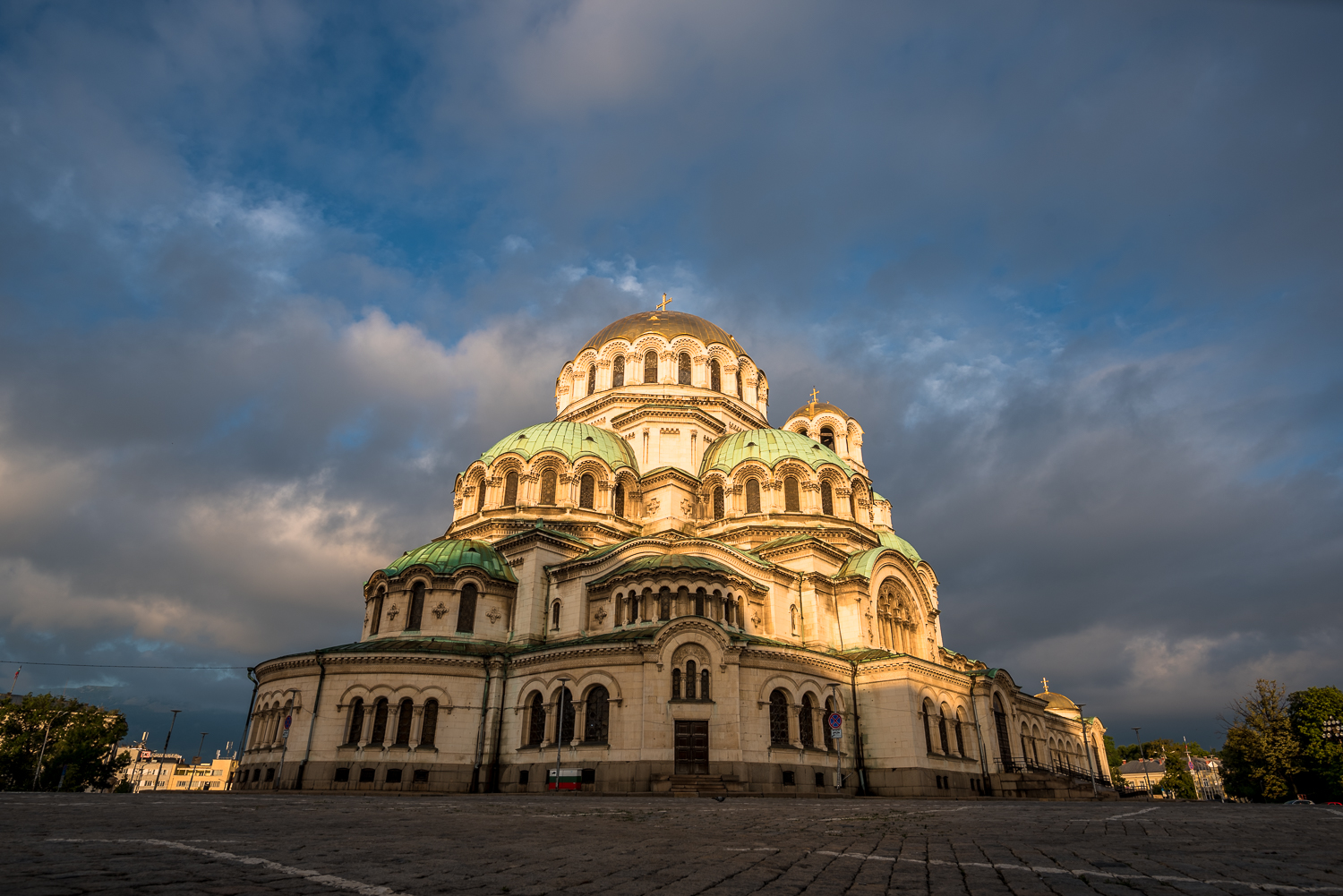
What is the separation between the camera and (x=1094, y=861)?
8.02 meters

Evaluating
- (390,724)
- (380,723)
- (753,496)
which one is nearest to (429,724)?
(390,724)

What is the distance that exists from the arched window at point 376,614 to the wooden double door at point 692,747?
15.9m

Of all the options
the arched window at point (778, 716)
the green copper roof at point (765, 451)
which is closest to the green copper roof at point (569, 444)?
the green copper roof at point (765, 451)

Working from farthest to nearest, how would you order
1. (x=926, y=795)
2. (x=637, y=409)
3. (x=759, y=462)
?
(x=637, y=409)
(x=759, y=462)
(x=926, y=795)

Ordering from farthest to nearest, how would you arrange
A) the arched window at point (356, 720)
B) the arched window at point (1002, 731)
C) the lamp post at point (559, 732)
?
the arched window at point (1002, 731) < the arched window at point (356, 720) < the lamp post at point (559, 732)

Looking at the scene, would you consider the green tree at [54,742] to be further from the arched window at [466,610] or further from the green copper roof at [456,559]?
the arched window at [466,610]

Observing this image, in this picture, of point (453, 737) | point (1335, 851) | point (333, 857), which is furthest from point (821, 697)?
point (333, 857)

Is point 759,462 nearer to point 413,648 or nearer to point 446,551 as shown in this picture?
point 446,551

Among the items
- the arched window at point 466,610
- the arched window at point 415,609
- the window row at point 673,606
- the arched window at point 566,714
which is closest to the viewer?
the arched window at point 566,714

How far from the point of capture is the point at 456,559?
1471 inches

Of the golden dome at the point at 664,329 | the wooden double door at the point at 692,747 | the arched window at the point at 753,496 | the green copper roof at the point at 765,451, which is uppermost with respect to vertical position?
the golden dome at the point at 664,329

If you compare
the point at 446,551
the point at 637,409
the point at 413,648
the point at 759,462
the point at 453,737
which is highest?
the point at 637,409

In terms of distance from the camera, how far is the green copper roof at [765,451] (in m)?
42.5

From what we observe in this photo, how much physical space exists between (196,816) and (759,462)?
107 feet
